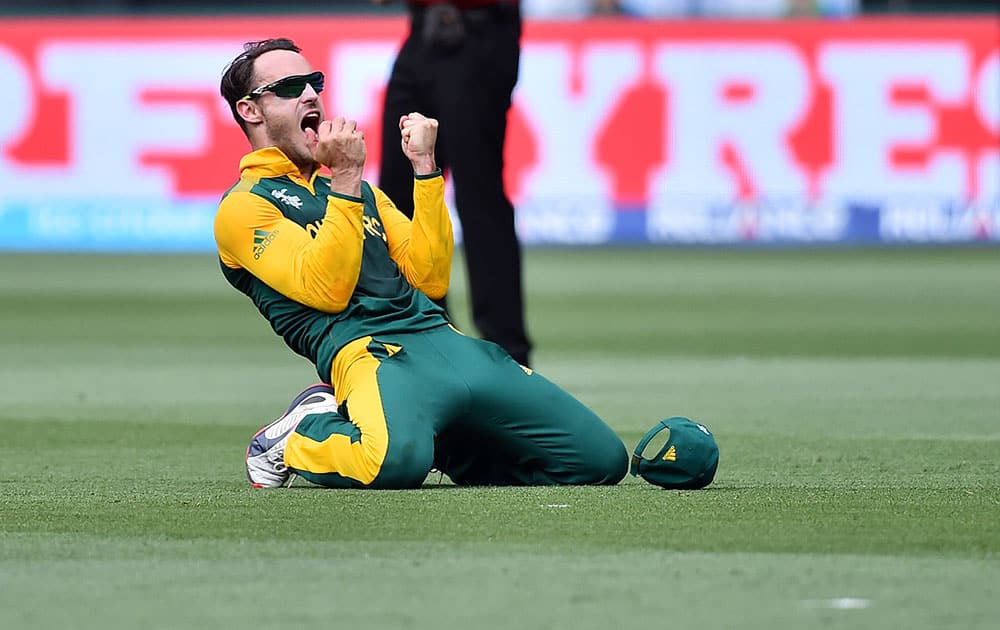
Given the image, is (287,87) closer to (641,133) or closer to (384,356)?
(384,356)

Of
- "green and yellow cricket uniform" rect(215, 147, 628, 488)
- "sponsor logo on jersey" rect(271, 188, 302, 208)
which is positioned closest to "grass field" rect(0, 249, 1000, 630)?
"green and yellow cricket uniform" rect(215, 147, 628, 488)

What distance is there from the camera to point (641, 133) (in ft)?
54.7

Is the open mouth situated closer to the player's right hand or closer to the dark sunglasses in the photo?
the dark sunglasses

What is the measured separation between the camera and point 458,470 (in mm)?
5031

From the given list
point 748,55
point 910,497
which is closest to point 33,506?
point 910,497

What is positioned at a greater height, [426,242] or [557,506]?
[426,242]

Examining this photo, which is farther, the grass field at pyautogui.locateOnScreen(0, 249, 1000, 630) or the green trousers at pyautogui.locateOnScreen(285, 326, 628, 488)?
the green trousers at pyautogui.locateOnScreen(285, 326, 628, 488)

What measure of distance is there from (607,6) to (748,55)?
1.24 meters

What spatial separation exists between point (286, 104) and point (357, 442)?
0.90 metres

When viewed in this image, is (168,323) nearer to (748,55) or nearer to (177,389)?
(177,389)

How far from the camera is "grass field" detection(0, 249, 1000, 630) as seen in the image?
3316mm

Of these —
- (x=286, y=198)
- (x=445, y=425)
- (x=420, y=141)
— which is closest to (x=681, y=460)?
(x=445, y=425)

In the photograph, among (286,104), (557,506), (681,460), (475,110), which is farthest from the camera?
(475,110)

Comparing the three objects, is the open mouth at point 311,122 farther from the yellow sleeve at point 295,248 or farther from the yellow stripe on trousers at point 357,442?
the yellow stripe on trousers at point 357,442
